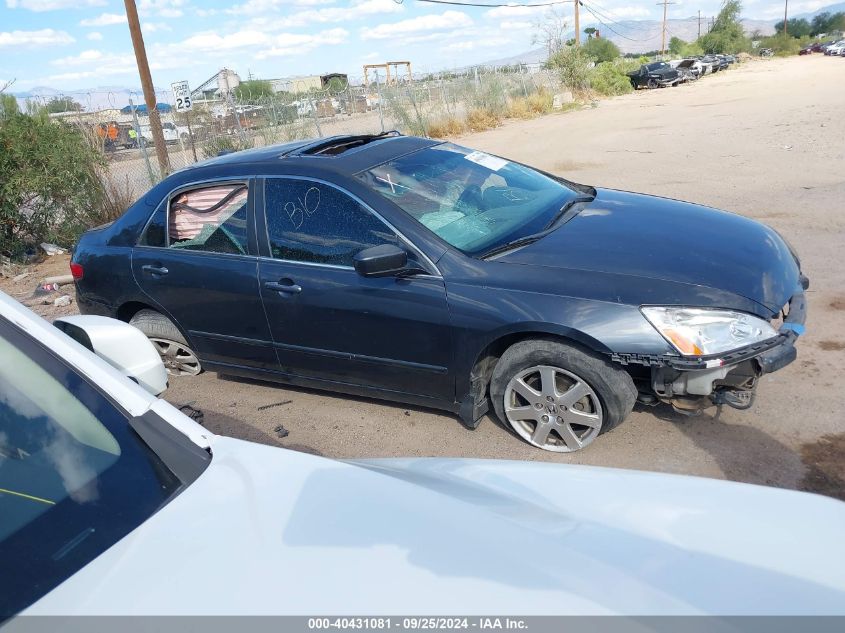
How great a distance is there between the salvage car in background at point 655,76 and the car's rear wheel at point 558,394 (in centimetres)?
3925

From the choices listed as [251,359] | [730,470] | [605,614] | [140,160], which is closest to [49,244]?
[140,160]

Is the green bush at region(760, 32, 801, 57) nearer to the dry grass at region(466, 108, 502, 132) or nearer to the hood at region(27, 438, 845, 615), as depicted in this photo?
the dry grass at region(466, 108, 502, 132)

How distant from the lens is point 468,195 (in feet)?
13.9

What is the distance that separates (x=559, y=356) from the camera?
→ 3.48m

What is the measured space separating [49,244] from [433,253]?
29.6ft

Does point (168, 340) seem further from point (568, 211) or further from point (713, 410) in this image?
point (713, 410)

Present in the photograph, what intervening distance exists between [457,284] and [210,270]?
68.7 inches

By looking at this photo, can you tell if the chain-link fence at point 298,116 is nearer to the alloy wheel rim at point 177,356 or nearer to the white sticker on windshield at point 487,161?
the alloy wheel rim at point 177,356

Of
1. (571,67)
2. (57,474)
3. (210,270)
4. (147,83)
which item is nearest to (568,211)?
(210,270)

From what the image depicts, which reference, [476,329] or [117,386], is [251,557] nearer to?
[117,386]

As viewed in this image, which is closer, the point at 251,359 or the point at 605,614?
the point at 605,614

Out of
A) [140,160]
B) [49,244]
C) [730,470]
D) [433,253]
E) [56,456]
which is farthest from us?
[140,160]

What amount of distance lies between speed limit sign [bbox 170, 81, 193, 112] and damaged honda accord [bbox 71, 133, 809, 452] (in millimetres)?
10412

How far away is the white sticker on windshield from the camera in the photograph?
4.70 meters
